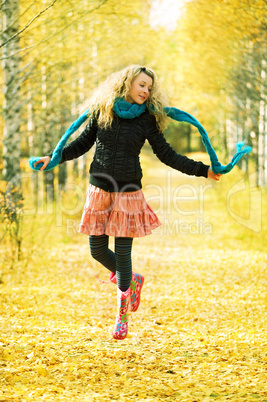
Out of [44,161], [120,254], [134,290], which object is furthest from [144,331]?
[44,161]

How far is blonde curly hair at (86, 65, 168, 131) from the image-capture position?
336cm

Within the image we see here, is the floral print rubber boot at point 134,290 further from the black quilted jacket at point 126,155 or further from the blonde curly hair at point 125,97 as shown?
the blonde curly hair at point 125,97

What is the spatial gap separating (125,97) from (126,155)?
1.34 ft

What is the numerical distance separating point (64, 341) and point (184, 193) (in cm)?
1598

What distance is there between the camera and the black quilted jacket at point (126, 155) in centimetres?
334

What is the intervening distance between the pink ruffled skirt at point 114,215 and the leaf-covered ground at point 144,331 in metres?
0.84

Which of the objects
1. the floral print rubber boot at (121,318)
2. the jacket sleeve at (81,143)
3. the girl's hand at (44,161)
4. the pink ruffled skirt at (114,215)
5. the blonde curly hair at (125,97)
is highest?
the blonde curly hair at (125,97)

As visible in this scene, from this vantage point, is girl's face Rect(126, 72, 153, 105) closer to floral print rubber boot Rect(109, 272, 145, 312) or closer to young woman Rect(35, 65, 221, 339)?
young woman Rect(35, 65, 221, 339)

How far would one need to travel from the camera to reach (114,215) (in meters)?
3.39

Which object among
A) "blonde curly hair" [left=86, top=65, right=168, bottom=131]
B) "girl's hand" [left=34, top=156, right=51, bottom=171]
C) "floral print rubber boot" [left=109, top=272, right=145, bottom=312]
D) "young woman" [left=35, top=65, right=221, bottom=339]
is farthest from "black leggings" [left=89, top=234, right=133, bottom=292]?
"blonde curly hair" [left=86, top=65, right=168, bottom=131]

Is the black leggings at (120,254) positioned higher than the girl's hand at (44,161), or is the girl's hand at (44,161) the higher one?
the girl's hand at (44,161)

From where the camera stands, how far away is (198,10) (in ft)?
28.4

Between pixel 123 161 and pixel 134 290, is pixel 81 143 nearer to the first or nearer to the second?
pixel 123 161

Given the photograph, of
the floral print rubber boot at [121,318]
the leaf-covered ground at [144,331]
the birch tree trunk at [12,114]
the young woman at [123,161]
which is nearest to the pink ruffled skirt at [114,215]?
the young woman at [123,161]
